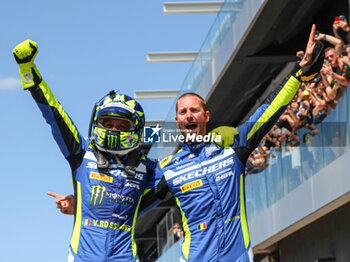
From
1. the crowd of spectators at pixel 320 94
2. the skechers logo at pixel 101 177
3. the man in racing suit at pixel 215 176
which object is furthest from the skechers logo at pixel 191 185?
the crowd of spectators at pixel 320 94

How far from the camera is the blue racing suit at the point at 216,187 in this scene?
6836 millimetres

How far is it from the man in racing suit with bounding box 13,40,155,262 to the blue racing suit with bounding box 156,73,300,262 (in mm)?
329

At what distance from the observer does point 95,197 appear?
22.6 feet

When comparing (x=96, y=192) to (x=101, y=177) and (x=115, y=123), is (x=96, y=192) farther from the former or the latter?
(x=115, y=123)

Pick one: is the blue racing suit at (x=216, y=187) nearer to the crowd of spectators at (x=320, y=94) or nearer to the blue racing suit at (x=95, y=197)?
the blue racing suit at (x=95, y=197)

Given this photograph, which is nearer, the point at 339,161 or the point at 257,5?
the point at 339,161

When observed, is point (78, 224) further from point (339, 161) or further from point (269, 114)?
point (339, 161)

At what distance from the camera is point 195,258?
6883mm

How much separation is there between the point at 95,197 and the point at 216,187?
A: 38.9 inches

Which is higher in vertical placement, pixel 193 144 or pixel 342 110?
pixel 342 110

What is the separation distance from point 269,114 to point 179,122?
76cm

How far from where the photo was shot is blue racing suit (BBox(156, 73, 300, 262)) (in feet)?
22.4

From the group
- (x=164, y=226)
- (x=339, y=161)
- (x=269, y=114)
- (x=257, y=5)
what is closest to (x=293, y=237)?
(x=257, y=5)

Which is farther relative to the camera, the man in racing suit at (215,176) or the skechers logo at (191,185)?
the skechers logo at (191,185)
